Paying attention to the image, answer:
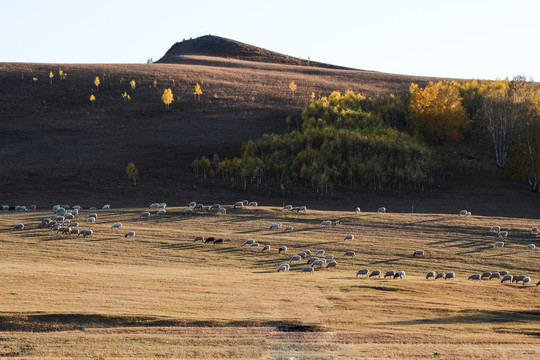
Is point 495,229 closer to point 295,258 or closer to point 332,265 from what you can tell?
point 332,265

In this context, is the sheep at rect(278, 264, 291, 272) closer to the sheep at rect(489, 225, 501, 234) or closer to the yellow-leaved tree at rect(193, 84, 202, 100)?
the sheep at rect(489, 225, 501, 234)

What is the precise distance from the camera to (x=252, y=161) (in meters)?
108

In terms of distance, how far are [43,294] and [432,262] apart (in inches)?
1259

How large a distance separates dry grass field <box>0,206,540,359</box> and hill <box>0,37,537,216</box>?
28.2 meters

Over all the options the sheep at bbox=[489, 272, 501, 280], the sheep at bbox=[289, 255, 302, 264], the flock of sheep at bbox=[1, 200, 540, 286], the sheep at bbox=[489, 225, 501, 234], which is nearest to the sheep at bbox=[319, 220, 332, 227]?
the flock of sheep at bbox=[1, 200, 540, 286]

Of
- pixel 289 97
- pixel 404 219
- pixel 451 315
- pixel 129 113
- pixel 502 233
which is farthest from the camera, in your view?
pixel 289 97

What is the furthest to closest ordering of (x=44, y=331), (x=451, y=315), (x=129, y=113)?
(x=129, y=113) < (x=451, y=315) < (x=44, y=331)

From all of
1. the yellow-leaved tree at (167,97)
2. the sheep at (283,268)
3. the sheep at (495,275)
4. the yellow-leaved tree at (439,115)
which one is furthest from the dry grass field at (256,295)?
the yellow-leaved tree at (167,97)

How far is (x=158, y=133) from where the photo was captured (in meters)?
128

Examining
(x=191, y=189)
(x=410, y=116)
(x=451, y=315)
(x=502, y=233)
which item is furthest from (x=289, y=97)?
(x=451, y=315)

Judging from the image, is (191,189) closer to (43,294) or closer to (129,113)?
(129,113)

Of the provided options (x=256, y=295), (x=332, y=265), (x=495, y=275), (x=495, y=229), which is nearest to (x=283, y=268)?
(x=332, y=265)

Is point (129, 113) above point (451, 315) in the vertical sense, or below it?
above

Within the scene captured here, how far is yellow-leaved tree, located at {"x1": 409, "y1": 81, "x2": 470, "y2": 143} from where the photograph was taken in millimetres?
122312
